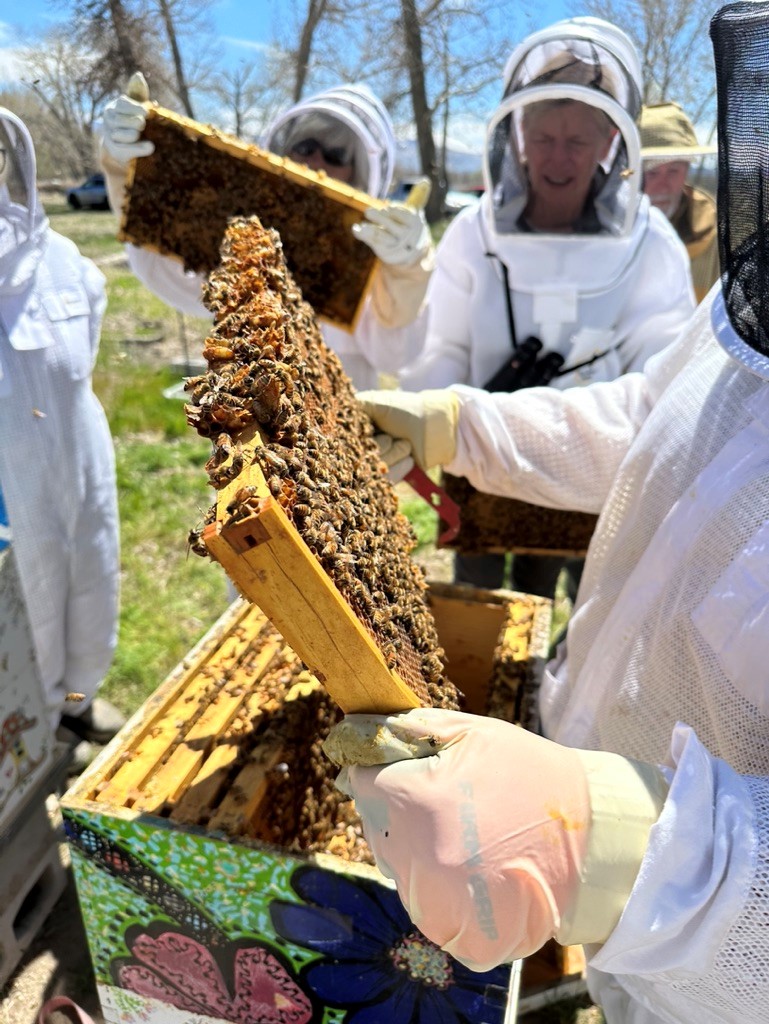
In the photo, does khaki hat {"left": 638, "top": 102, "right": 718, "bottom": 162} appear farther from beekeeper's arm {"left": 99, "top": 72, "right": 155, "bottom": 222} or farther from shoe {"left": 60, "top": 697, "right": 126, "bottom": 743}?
shoe {"left": 60, "top": 697, "right": 126, "bottom": 743}

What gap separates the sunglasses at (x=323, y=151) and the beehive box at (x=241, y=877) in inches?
106

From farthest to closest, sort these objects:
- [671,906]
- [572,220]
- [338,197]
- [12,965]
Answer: [572,220] < [338,197] < [12,965] < [671,906]

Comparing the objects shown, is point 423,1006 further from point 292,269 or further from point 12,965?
point 292,269

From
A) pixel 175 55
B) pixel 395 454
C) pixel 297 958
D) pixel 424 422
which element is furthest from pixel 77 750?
pixel 175 55

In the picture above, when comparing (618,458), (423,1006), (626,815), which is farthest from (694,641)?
(423,1006)

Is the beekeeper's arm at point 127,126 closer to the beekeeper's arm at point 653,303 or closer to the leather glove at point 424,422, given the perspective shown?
the leather glove at point 424,422

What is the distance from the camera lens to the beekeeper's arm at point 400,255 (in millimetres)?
2621

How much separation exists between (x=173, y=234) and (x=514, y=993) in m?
2.68

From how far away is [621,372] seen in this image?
307cm

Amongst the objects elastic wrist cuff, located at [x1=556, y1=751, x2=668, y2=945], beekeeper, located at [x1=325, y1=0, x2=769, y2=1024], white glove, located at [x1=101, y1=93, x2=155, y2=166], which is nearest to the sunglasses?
white glove, located at [x1=101, y1=93, x2=155, y2=166]

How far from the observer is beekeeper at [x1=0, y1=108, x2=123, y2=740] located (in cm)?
240

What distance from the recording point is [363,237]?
8.57 ft

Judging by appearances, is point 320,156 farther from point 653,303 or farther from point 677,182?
point 677,182

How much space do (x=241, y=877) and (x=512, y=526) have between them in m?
1.91
